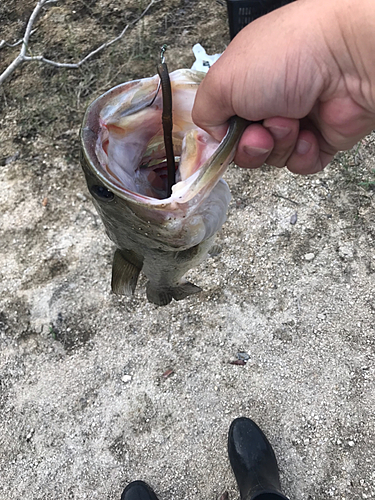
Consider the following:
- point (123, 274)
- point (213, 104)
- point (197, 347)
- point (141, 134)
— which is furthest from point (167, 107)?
point (197, 347)

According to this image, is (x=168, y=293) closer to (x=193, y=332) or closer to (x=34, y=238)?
(x=193, y=332)

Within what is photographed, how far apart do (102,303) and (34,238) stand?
886 mm

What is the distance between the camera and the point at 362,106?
1.38 meters

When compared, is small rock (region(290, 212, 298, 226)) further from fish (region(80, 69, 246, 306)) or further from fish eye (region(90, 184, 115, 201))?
fish eye (region(90, 184, 115, 201))

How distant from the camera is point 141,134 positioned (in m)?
1.51

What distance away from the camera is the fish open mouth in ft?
4.55

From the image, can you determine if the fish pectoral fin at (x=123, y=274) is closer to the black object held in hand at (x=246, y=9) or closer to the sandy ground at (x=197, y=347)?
the sandy ground at (x=197, y=347)

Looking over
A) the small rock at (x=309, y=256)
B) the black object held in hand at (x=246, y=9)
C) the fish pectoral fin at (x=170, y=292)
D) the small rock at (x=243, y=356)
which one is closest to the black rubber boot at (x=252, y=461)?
the small rock at (x=243, y=356)

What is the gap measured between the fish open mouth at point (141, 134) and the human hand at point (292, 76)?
121 mm

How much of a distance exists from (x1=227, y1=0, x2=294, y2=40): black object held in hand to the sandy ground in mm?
1592

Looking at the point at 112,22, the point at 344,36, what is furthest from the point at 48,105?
the point at 344,36

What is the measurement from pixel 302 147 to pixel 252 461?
6.93 ft

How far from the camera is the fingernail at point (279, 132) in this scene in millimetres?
1382

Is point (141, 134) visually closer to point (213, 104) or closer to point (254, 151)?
point (213, 104)
